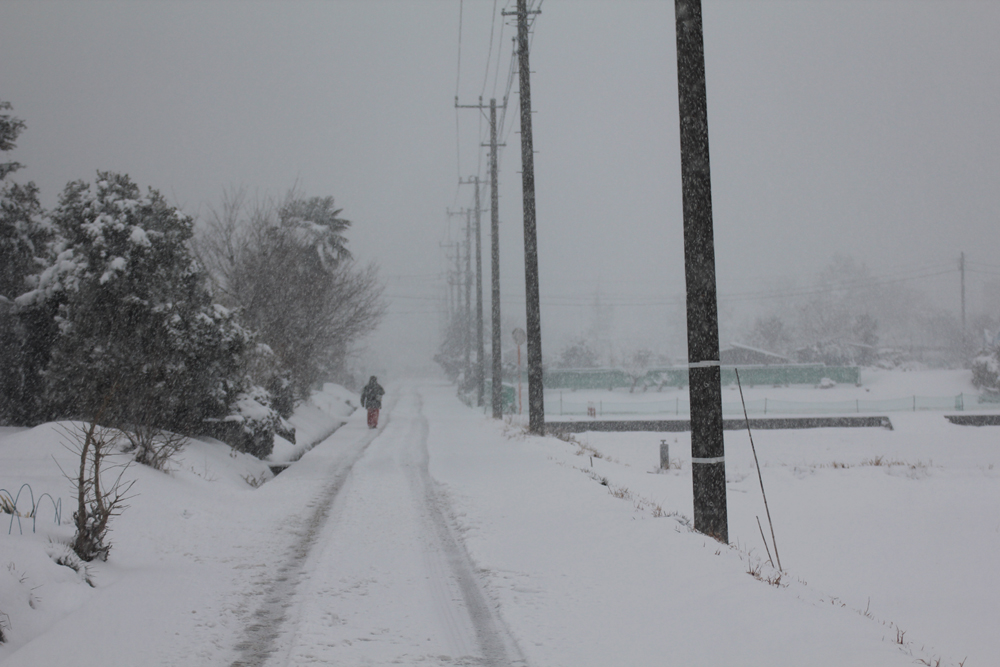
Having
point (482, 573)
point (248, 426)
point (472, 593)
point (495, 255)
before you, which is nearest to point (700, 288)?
point (482, 573)

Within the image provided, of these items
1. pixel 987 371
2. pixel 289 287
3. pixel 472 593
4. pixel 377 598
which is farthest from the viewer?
pixel 987 371

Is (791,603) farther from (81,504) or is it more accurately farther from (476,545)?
(81,504)

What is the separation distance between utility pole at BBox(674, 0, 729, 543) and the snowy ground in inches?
21.3

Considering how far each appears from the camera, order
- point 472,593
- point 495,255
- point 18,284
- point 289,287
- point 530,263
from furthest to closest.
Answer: point 495,255 < point 289,287 < point 530,263 < point 18,284 < point 472,593

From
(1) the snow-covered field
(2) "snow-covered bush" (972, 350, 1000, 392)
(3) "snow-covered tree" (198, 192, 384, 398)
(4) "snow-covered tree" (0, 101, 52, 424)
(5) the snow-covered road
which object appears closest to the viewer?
(5) the snow-covered road

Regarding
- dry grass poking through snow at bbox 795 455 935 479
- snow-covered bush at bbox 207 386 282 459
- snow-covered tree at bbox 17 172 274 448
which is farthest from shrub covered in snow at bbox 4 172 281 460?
dry grass poking through snow at bbox 795 455 935 479

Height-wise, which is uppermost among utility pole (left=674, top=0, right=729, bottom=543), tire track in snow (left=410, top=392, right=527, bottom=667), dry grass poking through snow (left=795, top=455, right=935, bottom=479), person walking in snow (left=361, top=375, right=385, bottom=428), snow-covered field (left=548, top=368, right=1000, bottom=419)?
utility pole (left=674, top=0, right=729, bottom=543)

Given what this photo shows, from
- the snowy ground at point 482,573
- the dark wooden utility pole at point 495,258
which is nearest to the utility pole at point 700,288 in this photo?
the snowy ground at point 482,573

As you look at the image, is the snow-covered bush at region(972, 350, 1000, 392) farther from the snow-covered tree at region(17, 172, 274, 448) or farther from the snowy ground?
the snow-covered tree at region(17, 172, 274, 448)

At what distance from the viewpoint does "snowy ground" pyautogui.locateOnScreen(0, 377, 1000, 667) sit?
14.8 feet

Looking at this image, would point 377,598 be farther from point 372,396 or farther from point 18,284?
point 372,396

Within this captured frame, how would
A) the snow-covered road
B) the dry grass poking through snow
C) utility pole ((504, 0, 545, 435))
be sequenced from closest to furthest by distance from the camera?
1. the snow-covered road
2. the dry grass poking through snow
3. utility pole ((504, 0, 545, 435))

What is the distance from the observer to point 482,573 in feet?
20.7

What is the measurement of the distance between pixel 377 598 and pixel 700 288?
4.28 m
